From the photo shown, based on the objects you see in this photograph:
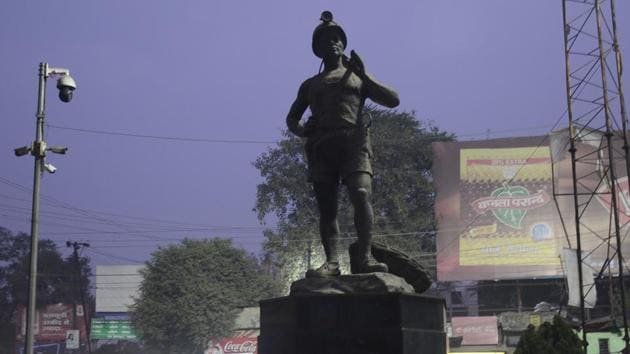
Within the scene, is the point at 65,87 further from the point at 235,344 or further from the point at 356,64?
the point at 235,344

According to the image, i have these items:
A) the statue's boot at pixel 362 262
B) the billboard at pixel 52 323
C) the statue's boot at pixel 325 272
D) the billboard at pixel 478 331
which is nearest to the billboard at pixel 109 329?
the billboard at pixel 52 323

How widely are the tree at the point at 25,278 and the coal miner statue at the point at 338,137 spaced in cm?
5023

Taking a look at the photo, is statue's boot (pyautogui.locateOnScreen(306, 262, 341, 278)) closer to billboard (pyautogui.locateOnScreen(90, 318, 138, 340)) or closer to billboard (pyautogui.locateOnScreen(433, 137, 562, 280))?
billboard (pyautogui.locateOnScreen(433, 137, 562, 280))

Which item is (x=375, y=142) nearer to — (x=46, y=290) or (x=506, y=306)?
(x=506, y=306)

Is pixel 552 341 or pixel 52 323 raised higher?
pixel 552 341

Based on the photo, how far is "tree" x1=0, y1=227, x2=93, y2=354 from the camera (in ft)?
182

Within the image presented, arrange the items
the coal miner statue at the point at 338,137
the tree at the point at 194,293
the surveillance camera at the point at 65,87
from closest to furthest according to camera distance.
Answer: the coal miner statue at the point at 338,137 < the surveillance camera at the point at 65,87 < the tree at the point at 194,293

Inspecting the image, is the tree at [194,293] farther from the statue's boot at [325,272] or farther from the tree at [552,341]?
the statue's boot at [325,272]

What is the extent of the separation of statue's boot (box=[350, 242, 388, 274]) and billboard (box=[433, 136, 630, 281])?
31.4 metres

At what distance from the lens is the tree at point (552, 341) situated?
14102 mm

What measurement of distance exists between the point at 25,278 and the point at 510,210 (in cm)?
3321

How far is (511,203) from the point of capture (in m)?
38.1

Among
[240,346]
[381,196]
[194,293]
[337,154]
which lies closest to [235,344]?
[240,346]

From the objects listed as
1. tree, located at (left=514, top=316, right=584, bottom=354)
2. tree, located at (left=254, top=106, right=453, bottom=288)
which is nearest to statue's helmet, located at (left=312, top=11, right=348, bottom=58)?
tree, located at (left=514, top=316, right=584, bottom=354)
